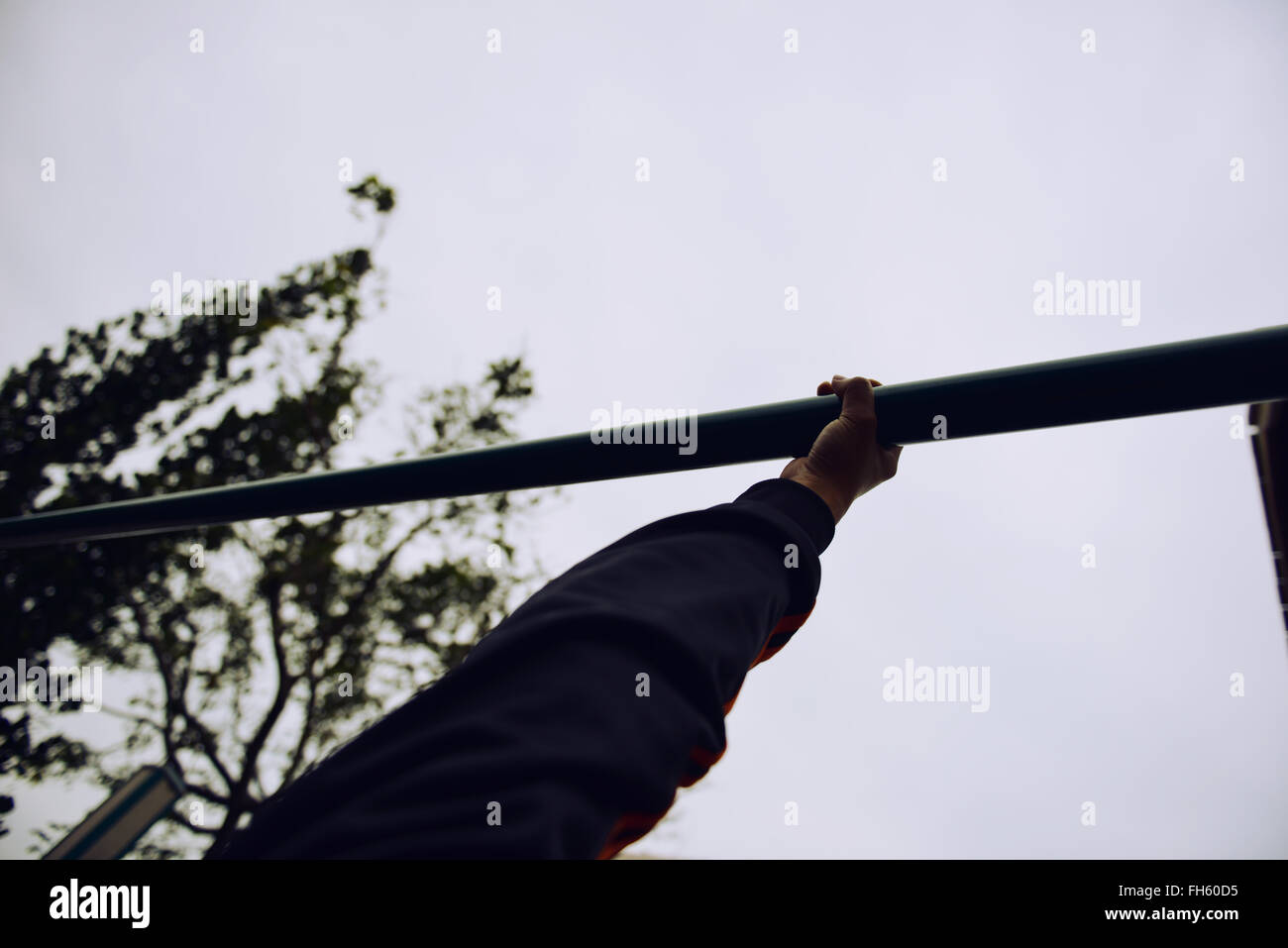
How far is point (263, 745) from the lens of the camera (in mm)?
9234

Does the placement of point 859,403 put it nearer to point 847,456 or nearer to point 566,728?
point 847,456

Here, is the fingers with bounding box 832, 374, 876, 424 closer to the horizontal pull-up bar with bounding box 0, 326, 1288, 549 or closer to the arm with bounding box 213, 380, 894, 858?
the horizontal pull-up bar with bounding box 0, 326, 1288, 549

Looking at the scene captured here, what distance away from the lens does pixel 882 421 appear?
88 cm

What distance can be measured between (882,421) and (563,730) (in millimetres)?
577

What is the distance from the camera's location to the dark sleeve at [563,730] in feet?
1.52

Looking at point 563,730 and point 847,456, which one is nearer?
point 563,730

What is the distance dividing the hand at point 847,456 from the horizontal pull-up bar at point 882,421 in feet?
0.06

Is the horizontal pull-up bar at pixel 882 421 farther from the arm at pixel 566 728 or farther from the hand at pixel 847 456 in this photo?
the arm at pixel 566 728

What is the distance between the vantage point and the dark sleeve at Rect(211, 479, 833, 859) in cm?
46

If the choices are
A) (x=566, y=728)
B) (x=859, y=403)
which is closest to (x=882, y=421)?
(x=859, y=403)

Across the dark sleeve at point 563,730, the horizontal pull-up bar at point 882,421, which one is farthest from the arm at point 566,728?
the horizontal pull-up bar at point 882,421

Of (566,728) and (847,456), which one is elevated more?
(847,456)
